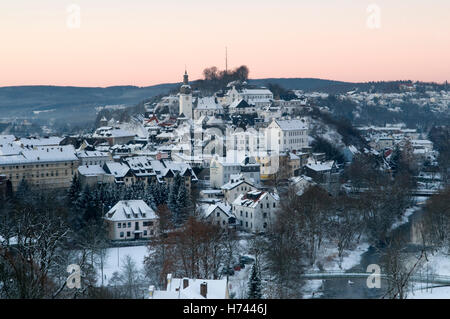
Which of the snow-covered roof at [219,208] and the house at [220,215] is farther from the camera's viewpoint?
the snow-covered roof at [219,208]

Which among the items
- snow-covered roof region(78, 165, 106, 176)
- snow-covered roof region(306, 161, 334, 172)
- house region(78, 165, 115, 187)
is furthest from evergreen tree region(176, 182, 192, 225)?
snow-covered roof region(306, 161, 334, 172)

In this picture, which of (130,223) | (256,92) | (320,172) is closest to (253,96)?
(256,92)

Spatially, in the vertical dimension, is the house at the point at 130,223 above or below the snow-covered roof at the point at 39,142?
below

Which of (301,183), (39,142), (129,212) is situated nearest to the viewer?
(129,212)

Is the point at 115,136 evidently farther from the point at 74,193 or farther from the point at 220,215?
the point at 220,215

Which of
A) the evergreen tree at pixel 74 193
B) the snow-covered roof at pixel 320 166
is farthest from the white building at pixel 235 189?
the snow-covered roof at pixel 320 166

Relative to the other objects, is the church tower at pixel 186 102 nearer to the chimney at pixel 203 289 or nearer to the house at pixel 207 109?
the house at pixel 207 109

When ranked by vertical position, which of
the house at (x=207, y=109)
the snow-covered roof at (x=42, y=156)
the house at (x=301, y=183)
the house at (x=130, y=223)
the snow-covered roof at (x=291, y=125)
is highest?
the house at (x=207, y=109)
